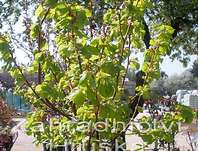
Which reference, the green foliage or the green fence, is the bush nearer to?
the green fence

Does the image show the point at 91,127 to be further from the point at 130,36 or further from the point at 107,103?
the point at 130,36

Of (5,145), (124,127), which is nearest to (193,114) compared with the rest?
(124,127)

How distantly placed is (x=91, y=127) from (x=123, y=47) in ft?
2.72
